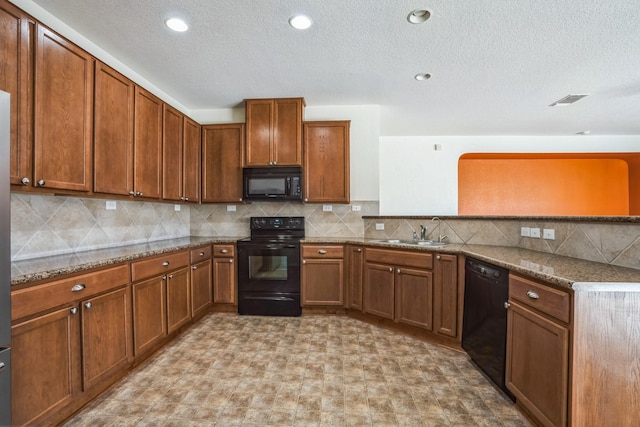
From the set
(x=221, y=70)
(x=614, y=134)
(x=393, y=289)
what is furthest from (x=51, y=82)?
(x=614, y=134)

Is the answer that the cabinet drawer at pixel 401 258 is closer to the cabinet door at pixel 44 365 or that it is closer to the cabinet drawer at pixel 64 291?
the cabinet drawer at pixel 64 291

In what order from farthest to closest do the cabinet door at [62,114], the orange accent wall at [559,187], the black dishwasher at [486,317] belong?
the orange accent wall at [559,187] → the black dishwasher at [486,317] → the cabinet door at [62,114]

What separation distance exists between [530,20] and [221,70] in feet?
8.27

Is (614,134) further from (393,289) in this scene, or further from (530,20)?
(393,289)

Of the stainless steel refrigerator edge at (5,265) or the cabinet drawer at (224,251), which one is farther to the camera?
the cabinet drawer at (224,251)

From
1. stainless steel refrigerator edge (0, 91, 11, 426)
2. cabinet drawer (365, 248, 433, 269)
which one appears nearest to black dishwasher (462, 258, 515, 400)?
cabinet drawer (365, 248, 433, 269)

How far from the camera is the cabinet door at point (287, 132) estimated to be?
339 centimetres

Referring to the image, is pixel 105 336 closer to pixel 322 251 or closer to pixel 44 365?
pixel 44 365

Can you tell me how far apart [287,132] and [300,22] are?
4.77ft

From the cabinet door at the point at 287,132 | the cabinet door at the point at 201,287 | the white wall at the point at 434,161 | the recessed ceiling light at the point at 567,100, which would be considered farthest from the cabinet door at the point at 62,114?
the recessed ceiling light at the point at 567,100

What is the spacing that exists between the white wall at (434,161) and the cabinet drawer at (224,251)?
3.11m

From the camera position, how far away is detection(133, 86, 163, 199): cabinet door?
2.47 metres

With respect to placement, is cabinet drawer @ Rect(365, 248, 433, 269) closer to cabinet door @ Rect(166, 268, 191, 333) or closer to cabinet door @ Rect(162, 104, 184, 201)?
cabinet door @ Rect(166, 268, 191, 333)

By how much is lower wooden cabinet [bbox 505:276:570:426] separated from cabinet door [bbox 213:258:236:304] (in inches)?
105
